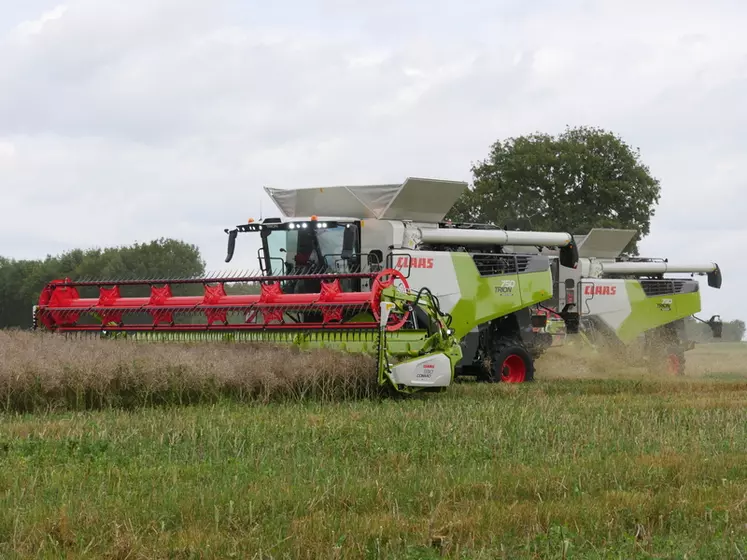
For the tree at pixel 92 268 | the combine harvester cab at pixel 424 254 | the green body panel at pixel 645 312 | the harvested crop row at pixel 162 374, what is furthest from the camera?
the tree at pixel 92 268

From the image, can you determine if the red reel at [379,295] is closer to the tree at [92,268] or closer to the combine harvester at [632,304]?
the combine harvester at [632,304]

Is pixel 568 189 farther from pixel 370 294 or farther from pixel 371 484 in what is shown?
pixel 371 484

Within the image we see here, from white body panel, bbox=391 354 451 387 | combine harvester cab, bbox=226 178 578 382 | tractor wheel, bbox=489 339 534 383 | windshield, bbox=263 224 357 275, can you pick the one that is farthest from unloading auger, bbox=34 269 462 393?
tractor wheel, bbox=489 339 534 383

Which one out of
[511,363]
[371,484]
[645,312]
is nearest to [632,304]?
[645,312]

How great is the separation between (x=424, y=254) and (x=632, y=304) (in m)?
7.06

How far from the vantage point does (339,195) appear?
13.7 metres

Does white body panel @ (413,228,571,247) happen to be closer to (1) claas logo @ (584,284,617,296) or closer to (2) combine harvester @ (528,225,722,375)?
(2) combine harvester @ (528,225,722,375)

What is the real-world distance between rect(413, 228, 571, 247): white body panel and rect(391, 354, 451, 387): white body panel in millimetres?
3092

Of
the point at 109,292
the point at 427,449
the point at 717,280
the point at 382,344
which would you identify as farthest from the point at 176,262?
the point at 427,449

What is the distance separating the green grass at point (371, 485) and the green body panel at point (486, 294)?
5050 mm

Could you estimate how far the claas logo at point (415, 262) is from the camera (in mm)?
12594

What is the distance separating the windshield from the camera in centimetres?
1310

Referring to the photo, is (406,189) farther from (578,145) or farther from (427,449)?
(578,145)

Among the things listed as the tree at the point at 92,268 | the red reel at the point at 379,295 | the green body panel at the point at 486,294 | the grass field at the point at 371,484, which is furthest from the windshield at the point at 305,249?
the tree at the point at 92,268
